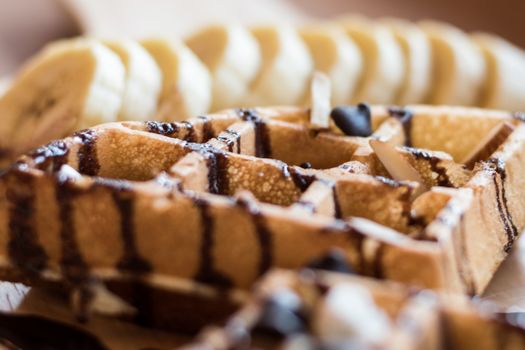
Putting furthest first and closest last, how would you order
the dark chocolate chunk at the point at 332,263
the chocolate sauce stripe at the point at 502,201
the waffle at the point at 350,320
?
1. the chocolate sauce stripe at the point at 502,201
2. the dark chocolate chunk at the point at 332,263
3. the waffle at the point at 350,320

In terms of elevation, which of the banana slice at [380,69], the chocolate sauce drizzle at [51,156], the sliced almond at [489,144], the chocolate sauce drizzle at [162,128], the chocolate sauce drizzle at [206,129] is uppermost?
the chocolate sauce drizzle at [51,156]

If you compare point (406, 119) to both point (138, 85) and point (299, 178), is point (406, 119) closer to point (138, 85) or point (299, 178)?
point (299, 178)

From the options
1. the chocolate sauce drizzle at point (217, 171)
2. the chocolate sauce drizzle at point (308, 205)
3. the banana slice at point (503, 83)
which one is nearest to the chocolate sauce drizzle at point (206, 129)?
the chocolate sauce drizzle at point (217, 171)

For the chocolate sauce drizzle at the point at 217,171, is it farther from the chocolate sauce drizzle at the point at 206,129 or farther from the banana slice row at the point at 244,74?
the banana slice row at the point at 244,74

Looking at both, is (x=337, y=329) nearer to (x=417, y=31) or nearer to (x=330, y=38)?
(x=330, y=38)

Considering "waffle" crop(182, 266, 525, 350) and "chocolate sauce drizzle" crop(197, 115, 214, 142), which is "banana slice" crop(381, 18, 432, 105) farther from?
"waffle" crop(182, 266, 525, 350)

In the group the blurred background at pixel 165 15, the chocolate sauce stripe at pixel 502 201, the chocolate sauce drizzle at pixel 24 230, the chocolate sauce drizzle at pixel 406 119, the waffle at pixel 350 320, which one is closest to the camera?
the waffle at pixel 350 320

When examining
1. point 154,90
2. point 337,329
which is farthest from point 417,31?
point 337,329

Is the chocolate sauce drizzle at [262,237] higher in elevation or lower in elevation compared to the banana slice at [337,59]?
higher
